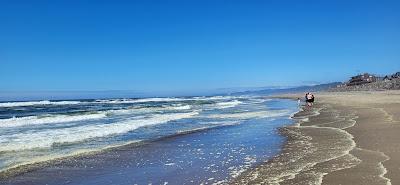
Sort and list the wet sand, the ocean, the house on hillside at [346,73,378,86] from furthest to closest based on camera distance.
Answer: the house on hillside at [346,73,378,86], the ocean, the wet sand

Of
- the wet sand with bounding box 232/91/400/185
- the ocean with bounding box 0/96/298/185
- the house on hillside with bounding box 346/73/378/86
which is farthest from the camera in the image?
the house on hillside with bounding box 346/73/378/86

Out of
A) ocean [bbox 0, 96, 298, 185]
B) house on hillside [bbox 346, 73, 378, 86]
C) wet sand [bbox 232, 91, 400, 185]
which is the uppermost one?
house on hillside [bbox 346, 73, 378, 86]

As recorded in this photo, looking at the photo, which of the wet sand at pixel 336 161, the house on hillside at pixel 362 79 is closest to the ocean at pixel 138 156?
the wet sand at pixel 336 161

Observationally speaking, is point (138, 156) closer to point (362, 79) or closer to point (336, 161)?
point (336, 161)

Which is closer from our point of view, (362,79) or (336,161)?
(336,161)

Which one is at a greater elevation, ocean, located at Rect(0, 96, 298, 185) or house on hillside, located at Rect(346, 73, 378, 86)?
house on hillside, located at Rect(346, 73, 378, 86)

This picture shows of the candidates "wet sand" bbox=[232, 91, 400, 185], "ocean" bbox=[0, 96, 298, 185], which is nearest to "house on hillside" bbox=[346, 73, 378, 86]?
"ocean" bbox=[0, 96, 298, 185]

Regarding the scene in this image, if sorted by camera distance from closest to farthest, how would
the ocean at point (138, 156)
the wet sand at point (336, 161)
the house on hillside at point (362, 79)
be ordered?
1. the wet sand at point (336, 161)
2. the ocean at point (138, 156)
3. the house on hillside at point (362, 79)

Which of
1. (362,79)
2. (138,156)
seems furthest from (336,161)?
(362,79)

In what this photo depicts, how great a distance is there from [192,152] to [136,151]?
1782 millimetres

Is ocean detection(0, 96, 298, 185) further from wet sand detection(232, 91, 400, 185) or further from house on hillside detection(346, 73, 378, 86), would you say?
A: house on hillside detection(346, 73, 378, 86)

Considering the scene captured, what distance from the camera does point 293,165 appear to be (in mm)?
10438

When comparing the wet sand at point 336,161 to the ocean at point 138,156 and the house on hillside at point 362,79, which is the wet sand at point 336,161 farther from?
the house on hillside at point 362,79

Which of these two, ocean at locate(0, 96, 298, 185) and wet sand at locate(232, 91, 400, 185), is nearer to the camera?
wet sand at locate(232, 91, 400, 185)
